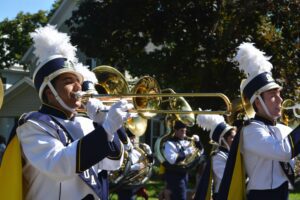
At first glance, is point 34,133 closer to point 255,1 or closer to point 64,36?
point 64,36

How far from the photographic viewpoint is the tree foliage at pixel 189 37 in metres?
15.8

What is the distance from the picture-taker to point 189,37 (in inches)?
669

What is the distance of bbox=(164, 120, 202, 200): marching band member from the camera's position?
10359mm

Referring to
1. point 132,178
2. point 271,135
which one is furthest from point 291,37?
point 271,135

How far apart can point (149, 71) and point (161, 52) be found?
0.92m

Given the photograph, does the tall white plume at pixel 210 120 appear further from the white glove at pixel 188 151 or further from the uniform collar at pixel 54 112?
the uniform collar at pixel 54 112

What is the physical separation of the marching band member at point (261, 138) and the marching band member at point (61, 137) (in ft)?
4.34

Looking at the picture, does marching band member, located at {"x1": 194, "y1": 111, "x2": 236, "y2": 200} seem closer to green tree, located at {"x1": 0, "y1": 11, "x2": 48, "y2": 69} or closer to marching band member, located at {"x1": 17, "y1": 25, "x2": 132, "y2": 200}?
marching band member, located at {"x1": 17, "y1": 25, "x2": 132, "y2": 200}

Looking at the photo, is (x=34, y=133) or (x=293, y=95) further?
Answer: (x=293, y=95)

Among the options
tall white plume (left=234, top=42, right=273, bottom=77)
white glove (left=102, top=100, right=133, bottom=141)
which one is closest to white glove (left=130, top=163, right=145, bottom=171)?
tall white plume (left=234, top=42, right=273, bottom=77)

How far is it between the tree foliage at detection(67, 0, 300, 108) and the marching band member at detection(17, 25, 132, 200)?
11.2 meters

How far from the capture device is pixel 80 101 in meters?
3.98

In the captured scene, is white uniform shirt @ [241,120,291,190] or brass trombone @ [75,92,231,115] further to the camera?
white uniform shirt @ [241,120,291,190]

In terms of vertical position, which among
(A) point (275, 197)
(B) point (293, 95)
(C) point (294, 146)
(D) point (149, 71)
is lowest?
(A) point (275, 197)
